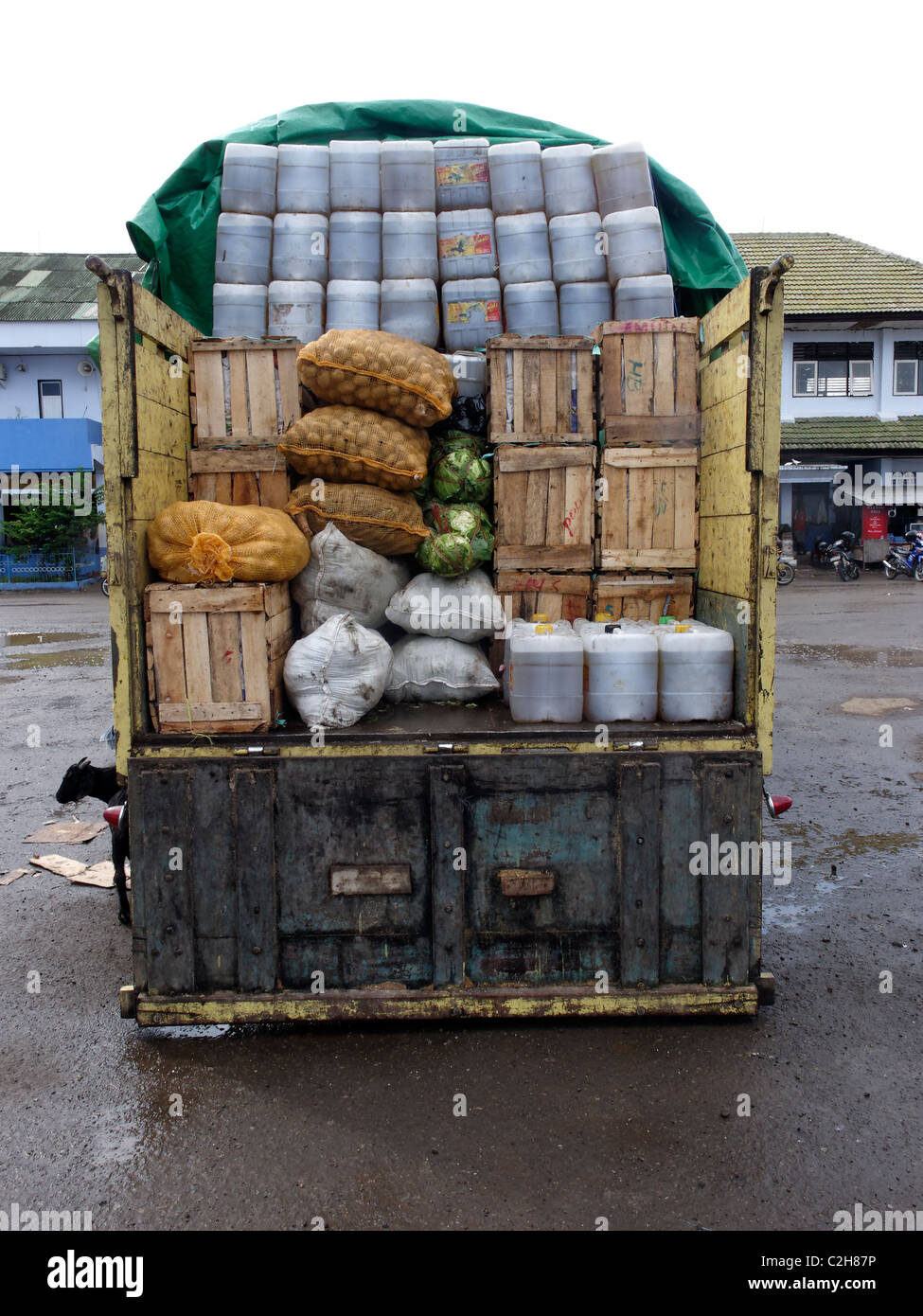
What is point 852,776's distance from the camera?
7828mm

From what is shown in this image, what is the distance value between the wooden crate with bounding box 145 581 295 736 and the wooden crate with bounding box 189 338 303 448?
3.53ft

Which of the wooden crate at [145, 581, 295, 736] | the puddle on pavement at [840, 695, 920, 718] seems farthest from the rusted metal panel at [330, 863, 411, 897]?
the puddle on pavement at [840, 695, 920, 718]

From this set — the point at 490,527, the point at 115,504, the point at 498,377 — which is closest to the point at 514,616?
the point at 490,527

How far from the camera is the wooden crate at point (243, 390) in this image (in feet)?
15.4

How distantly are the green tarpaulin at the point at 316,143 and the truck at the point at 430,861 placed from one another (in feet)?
5.74

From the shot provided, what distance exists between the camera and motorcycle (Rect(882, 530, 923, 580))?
2556cm

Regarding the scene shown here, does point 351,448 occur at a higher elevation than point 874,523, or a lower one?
lower

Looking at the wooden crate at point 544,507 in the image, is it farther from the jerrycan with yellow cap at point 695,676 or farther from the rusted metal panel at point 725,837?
the rusted metal panel at point 725,837

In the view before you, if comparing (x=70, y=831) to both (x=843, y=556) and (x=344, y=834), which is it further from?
(x=843, y=556)

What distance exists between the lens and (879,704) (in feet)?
34.1

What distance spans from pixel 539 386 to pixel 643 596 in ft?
3.95

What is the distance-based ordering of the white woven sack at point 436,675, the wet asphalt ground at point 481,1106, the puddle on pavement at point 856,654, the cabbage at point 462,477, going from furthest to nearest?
the puddle on pavement at point 856,654, the cabbage at point 462,477, the white woven sack at point 436,675, the wet asphalt ground at point 481,1106

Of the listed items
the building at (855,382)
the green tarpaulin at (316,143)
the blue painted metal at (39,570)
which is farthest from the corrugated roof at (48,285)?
the green tarpaulin at (316,143)

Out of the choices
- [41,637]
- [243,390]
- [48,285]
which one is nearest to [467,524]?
[243,390]
